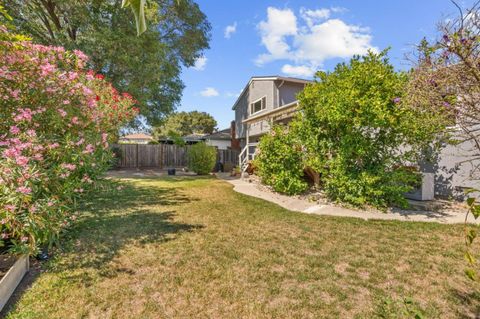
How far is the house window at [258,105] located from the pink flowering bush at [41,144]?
46.5 ft

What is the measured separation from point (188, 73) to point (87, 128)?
18.2 meters

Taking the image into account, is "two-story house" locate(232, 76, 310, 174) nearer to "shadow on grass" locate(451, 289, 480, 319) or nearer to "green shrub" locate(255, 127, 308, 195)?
"green shrub" locate(255, 127, 308, 195)

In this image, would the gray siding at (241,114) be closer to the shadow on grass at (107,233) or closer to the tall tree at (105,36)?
the tall tree at (105,36)

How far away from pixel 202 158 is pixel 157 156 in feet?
26.4

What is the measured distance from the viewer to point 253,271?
3.48 metres

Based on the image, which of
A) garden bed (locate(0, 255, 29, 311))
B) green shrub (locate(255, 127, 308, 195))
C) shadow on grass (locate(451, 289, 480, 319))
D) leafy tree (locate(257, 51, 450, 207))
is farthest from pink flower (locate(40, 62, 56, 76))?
green shrub (locate(255, 127, 308, 195))

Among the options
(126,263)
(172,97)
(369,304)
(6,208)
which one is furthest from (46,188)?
(172,97)

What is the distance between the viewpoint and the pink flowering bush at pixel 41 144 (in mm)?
2887

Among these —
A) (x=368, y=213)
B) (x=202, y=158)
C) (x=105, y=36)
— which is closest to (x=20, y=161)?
(x=368, y=213)

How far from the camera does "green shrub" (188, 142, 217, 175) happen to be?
50.6 ft

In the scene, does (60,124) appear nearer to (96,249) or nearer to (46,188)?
(46,188)

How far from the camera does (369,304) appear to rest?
2770 mm

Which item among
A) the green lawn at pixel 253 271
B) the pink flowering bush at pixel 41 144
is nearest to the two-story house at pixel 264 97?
the green lawn at pixel 253 271

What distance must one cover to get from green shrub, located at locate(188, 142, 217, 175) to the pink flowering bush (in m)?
10.5
